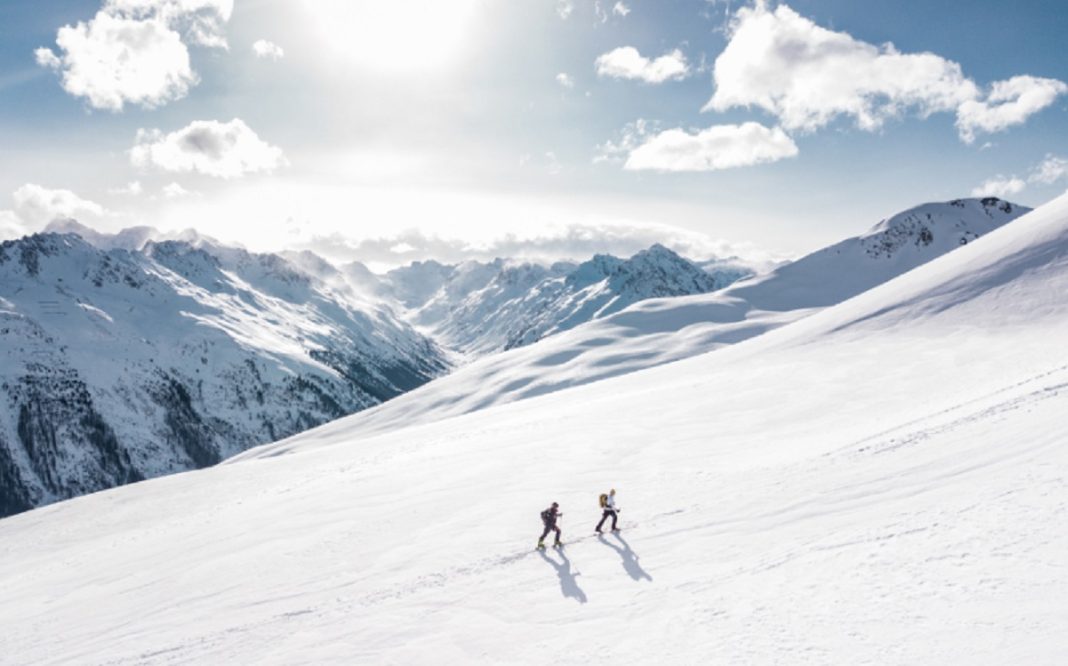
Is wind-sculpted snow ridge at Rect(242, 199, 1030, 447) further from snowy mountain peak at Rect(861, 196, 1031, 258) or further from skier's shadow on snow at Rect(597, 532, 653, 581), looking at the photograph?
skier's shadow on snow at Rect(597, 532, 653, 581)

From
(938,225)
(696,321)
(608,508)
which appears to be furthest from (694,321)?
(608,508)

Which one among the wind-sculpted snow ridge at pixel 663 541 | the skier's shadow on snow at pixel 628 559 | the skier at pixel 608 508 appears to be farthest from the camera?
the skier at pixel 608 508

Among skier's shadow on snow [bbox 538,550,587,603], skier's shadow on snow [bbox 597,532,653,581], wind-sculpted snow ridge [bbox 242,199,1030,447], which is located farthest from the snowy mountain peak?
skier's shadow on snow [bbox 538,550,587,603]

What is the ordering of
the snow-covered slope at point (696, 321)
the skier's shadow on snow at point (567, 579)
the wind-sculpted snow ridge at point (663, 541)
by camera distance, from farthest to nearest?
1. the snow-covered slope at point (696, 321)
2. the skier's shadow on snow at point (567, 579)
3. the wind-sculpted snow ridge at point (663, 541)

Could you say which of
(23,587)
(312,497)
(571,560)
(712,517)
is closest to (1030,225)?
(712,517)

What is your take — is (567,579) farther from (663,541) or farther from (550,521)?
(663,541)

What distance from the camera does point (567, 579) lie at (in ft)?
54.0

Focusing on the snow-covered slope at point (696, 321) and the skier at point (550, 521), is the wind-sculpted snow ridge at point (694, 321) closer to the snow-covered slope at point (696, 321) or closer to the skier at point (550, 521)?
the snow-covered slope at point (696, 321)

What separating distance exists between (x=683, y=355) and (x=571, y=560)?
9044 centimetres

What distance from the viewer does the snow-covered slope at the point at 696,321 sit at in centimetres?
10119

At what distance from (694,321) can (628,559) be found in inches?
4888

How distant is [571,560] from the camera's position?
1766 centimetres

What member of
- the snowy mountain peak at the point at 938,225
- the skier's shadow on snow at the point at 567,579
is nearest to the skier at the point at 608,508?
the skier's shadow on snow at the point at 567,579

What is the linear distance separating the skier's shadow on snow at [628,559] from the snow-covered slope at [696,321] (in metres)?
75.8
